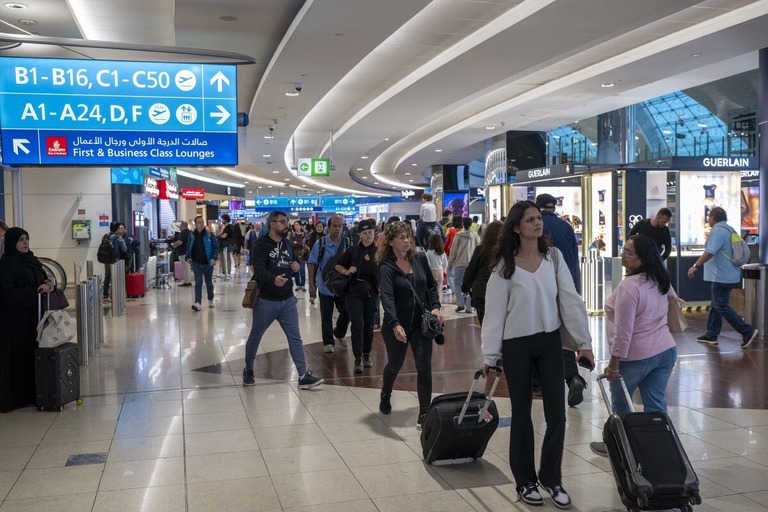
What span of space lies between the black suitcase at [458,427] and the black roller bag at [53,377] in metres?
3.29

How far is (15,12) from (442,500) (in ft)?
25.4

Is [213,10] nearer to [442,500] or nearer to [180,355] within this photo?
[180,355]

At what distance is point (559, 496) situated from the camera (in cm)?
417

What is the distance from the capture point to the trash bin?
31.9 feet

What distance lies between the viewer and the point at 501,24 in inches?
376

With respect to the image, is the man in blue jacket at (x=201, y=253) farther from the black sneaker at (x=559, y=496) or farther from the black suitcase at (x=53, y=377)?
the black sneaker at (x=559, y=496)

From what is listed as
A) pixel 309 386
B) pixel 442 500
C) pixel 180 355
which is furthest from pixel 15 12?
pixel 442 500

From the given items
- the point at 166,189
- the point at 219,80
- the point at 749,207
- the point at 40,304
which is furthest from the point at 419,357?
the point at 166,189

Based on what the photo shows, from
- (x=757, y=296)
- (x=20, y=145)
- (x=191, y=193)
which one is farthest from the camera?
(x=191, y=193)

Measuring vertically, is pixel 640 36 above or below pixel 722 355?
above

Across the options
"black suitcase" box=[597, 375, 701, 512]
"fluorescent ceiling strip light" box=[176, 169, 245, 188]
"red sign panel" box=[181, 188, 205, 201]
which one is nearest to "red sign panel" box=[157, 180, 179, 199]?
"red sign panel" box=[181, 188, 205, 201]

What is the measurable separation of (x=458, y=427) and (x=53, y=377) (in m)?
3.63

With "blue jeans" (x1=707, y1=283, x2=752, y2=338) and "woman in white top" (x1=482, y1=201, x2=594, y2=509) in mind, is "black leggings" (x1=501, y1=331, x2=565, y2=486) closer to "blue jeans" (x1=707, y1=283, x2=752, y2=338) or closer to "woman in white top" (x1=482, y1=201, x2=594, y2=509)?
"woman in white top" (x1=482, y1=201, x2=594, y2=509)

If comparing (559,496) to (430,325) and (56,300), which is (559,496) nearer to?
(430,325)
